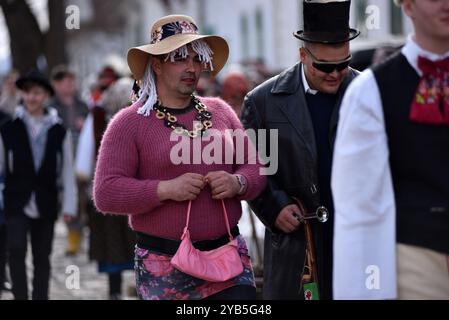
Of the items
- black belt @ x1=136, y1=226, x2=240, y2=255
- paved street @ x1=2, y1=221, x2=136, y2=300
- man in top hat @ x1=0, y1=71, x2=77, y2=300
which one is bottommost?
paved street @ x1=2, y1=221, x2=136, y2=300

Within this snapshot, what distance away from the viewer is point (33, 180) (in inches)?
350

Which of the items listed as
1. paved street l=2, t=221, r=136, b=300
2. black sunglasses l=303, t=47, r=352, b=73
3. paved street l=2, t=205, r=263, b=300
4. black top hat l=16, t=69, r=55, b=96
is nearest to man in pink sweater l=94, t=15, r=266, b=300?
black sunglasses l=303, t=47, r=352, b=73

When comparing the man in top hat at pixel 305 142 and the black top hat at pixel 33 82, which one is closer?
the man in top hat at pixel 305 142

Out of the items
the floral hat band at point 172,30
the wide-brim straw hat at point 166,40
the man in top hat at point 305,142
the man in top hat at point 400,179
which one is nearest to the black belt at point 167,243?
the man in top hat at point 305,142

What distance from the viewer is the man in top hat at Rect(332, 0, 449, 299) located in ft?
13.9

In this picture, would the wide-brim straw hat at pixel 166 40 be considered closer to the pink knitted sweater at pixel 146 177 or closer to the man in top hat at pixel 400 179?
the pink knitted sweater at pixel 146 177

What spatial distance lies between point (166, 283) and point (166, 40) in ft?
3.91

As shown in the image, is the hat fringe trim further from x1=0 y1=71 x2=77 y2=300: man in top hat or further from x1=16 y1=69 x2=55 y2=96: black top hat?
x1=16 y1=69 x2=55 y2=96: black top hat

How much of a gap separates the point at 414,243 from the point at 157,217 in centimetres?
157

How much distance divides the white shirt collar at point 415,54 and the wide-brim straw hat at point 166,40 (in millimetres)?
1491

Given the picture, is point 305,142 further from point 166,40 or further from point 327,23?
point 166,40

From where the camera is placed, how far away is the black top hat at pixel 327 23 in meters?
5.98

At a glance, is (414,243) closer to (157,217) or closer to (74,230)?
(157,217)

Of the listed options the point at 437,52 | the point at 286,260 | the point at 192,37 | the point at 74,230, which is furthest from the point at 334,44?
the point at 74,230
